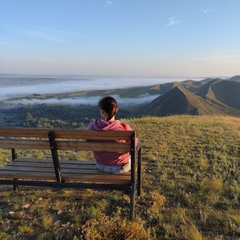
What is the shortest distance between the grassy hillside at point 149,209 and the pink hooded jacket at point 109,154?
0.70 meters

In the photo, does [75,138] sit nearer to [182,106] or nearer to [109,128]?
[109,128]

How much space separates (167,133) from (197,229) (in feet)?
23.2

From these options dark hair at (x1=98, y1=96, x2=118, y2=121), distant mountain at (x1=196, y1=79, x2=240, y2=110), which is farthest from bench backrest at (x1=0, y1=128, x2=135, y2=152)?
distant mountain at (x1=196, y1=79, x2=240, y2=110)

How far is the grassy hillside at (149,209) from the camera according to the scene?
3441mm

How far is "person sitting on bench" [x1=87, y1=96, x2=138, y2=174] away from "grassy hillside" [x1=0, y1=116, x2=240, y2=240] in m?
0.62

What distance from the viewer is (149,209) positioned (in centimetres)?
407

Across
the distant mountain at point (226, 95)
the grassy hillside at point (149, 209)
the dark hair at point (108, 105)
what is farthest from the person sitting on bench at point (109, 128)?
the distant mountain at point (226, 95)

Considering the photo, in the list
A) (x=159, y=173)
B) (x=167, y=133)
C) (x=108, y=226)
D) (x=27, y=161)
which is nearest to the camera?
(x=108, y=226)

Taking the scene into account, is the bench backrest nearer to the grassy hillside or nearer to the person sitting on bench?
the person sitting on bench

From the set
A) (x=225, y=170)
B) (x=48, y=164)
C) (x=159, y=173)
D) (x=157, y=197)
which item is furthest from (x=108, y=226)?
(x=225, y=170)

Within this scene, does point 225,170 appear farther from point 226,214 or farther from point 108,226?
point 108,226

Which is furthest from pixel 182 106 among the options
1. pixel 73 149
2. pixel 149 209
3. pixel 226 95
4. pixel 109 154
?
pixel 73 149

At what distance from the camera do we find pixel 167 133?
10508 millimetres

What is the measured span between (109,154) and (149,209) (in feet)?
3.38
